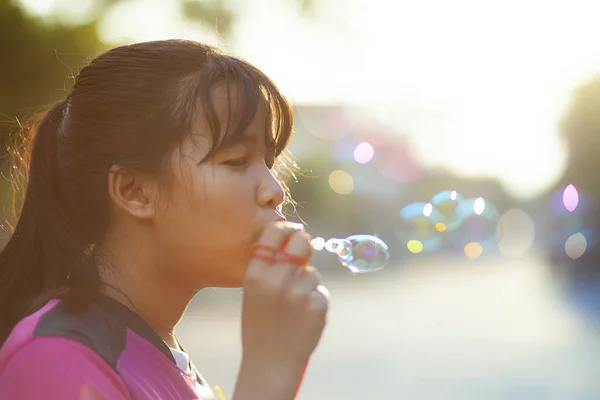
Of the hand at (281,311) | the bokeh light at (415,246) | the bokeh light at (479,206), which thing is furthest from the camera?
the bokeh light at (479,206)

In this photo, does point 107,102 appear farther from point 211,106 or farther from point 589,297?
point 589,297

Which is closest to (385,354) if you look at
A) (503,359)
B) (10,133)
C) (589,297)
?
(503,359)

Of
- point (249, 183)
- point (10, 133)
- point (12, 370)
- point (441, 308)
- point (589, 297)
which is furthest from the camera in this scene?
point (589, 297)

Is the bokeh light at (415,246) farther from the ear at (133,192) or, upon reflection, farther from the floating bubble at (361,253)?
the ear at (133,192)

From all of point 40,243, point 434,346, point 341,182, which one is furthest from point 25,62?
point 341,182

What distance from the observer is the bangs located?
168cm

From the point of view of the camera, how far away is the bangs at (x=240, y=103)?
1680 millimetres

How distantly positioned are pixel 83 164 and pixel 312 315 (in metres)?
0.56

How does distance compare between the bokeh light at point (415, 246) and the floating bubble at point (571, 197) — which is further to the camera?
the floating bubble at point (571, 197)

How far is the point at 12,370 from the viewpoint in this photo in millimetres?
1347

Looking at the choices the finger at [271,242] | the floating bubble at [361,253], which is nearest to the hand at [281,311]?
the finger at [271,242]

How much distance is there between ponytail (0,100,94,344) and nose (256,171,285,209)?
35cm

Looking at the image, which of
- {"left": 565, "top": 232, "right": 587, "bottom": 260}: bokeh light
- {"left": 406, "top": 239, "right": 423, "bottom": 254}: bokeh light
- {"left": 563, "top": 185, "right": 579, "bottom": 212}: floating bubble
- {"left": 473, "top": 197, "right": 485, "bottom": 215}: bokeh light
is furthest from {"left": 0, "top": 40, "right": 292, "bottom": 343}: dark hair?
{"left": 565, "top": 232, "right": 587, "bottom": 260}: bokeh light

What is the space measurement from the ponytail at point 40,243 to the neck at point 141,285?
7 cm
